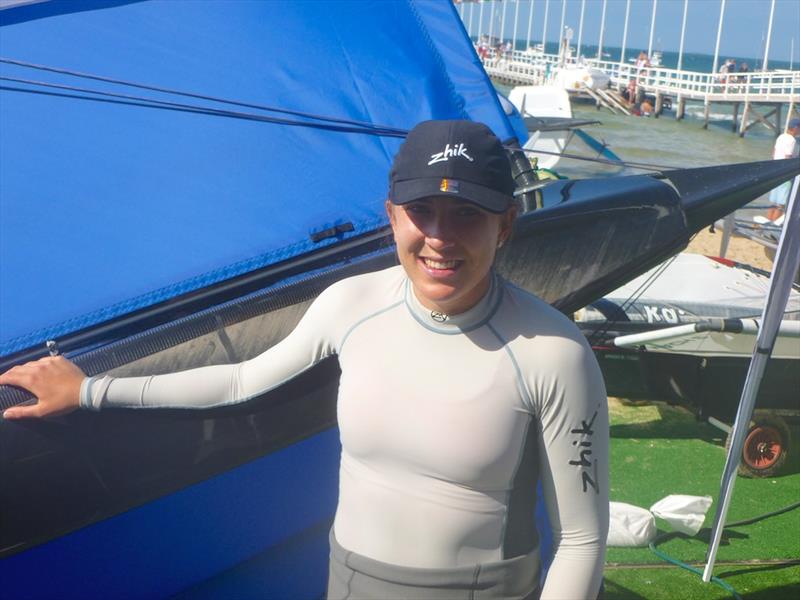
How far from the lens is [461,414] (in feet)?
6.18

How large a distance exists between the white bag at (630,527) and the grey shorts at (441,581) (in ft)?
8.77

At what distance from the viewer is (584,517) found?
1924 millimetres

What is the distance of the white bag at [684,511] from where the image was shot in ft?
15.5

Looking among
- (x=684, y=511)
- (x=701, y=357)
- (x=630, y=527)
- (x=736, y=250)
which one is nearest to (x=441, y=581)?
(x=630, y=527)

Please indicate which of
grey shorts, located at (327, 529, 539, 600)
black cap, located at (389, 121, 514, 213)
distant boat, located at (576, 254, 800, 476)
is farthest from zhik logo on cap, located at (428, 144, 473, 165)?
distant boat, located at (576, 254, 800, 476)

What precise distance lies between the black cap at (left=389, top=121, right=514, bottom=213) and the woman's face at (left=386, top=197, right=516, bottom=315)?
3cm

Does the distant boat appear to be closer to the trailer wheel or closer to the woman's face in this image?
the trailer wheel

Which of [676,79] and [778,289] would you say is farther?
[676,79]

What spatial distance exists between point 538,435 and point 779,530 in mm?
3603

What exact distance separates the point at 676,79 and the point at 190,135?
40158mm

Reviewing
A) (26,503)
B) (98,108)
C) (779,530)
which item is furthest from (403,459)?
(779,530)

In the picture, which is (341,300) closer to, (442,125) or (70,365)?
(442,125)

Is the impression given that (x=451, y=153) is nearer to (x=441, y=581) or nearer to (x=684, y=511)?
(x=441, y=581)

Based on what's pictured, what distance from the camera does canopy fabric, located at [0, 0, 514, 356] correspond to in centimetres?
302
